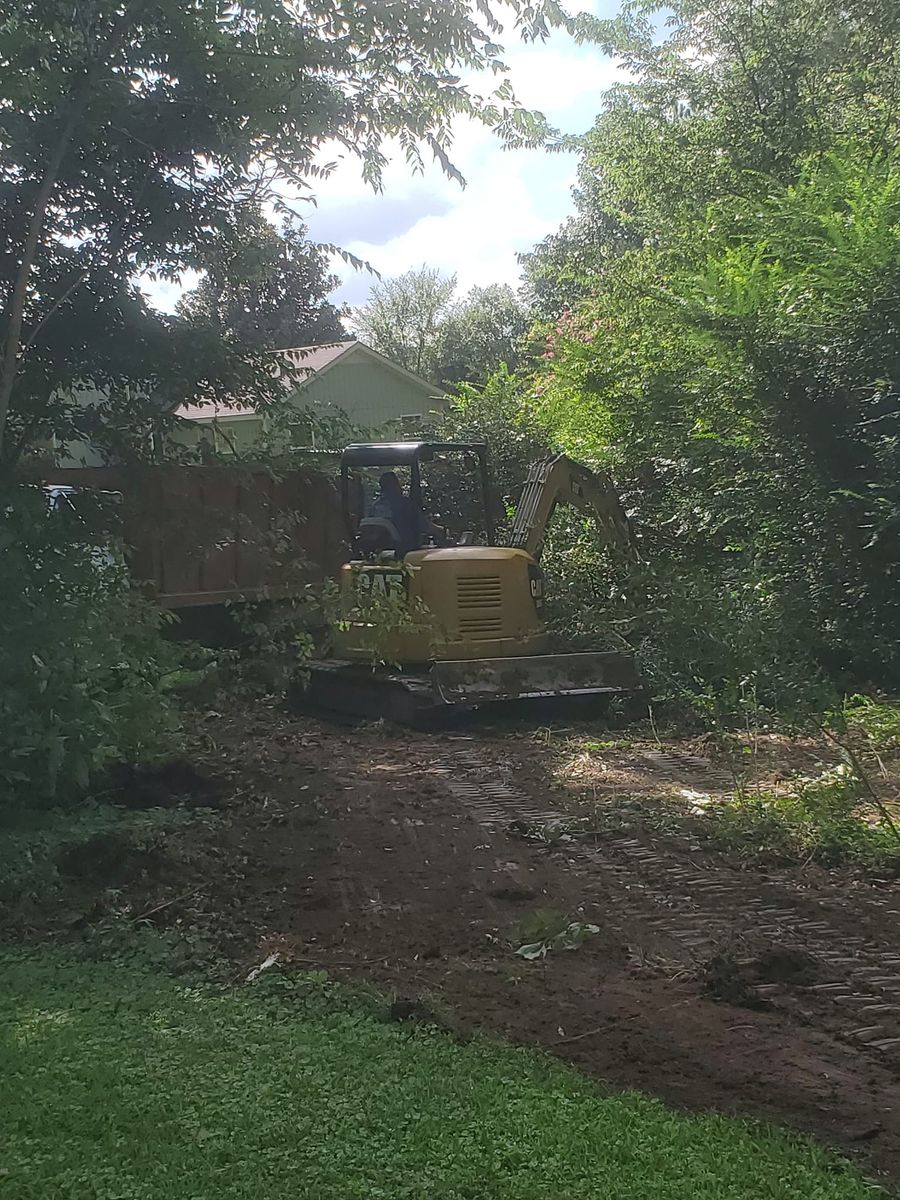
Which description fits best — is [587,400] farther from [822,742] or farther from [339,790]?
[339,790]

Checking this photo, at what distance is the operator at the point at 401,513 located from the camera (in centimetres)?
1180

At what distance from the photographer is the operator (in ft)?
38.7

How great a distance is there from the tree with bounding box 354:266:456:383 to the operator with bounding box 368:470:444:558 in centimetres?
4711

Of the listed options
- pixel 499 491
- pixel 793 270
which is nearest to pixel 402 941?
pixel 793 270

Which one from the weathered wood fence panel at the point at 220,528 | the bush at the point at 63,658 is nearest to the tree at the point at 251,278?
the weathered wood fence panel at the point at 220,528

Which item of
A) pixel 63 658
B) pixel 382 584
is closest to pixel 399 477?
pixel 382 584

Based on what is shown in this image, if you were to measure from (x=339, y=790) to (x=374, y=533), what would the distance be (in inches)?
149

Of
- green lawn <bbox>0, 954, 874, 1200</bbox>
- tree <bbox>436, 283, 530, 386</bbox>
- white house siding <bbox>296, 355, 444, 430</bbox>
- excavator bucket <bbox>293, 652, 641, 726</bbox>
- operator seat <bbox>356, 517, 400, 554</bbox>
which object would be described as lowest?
green lawn <bbox>0, 954, 874, 1200</bbox>

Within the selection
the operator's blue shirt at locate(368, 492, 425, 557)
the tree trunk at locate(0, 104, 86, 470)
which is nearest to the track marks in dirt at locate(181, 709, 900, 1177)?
the tree trunk at locate(0, 104, 86, 470)

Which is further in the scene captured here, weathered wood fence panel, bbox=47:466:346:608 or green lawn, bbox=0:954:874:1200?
weathered wood fence panel, bbox=47:466:346:608

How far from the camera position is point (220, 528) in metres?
9.70

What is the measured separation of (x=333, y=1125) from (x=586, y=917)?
8.04 feet

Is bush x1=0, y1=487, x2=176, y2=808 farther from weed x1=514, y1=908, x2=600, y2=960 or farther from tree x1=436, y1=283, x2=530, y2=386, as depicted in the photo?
tree x1=436, y1=283, x2=530, y2=386

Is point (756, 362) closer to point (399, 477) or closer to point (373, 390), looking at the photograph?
point (399, 477)
